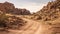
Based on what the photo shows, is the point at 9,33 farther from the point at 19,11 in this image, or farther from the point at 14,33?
the point at 19,11

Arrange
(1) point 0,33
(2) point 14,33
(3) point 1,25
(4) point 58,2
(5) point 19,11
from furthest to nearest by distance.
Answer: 1. (5) point 19,11
2. (4) point 58,2
3. (3) point 1,25
4. (2) point 14,33
5. (1) point 0,33

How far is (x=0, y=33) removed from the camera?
21922mm

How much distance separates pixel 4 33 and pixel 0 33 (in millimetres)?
677

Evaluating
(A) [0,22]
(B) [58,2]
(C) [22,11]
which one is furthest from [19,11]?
(A) [0,22]

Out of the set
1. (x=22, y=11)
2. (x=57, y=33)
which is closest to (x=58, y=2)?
(x=57, y=33)

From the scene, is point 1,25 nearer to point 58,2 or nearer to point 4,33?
point 4,33

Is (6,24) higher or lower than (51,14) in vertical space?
higher

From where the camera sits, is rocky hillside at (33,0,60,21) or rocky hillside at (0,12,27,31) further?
rocky hillside at (33,0,60,21)

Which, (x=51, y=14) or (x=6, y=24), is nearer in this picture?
(x=6, y=24)

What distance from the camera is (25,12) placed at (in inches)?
5694

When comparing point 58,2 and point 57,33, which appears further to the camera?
point 58,2

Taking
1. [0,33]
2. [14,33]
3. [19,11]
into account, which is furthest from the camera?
[19,11]

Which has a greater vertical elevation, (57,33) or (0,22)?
(0,22)

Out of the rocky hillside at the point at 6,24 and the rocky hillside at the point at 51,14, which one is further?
the rocky hillside at the point at 51,14
